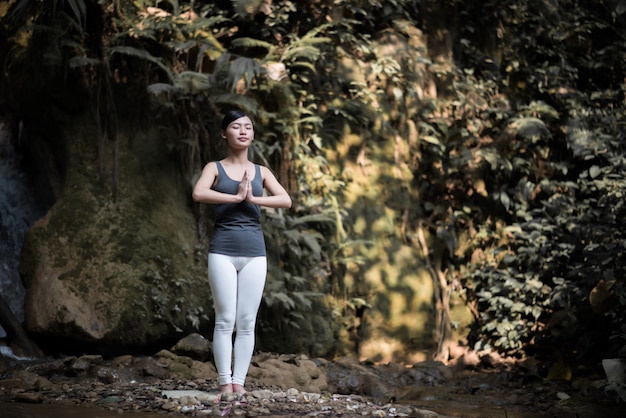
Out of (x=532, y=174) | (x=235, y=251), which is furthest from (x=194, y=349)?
(x=532, y=174)

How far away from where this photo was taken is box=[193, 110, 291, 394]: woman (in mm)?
4590

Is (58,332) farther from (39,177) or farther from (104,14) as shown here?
A: (104,14)

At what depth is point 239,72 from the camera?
7.50 meters

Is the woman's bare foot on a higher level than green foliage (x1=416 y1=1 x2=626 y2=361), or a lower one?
lower

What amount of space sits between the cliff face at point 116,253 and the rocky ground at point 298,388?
1.85ft

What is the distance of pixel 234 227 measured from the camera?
4684mm

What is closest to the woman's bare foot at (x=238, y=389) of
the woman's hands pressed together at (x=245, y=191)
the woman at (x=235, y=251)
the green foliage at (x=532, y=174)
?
the woman at (x=235, y=251)

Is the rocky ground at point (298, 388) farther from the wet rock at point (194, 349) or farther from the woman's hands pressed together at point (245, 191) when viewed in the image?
the woman's hands pressed together at point (245, 191)

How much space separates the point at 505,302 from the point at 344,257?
229 centimetres

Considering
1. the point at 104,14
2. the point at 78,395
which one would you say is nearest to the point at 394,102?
the point at 104,14

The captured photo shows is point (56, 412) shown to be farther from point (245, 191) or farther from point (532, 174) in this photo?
point (532, 174)

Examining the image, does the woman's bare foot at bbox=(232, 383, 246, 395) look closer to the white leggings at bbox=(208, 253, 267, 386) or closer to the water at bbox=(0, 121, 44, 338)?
the white leggings at bbox=(208, 253, 267, 386)

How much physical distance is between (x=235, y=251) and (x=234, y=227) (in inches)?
6.9

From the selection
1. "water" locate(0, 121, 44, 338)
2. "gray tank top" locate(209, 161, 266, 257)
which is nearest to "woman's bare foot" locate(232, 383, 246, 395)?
"gray tank top" locate(209, 161, 266, 257)
